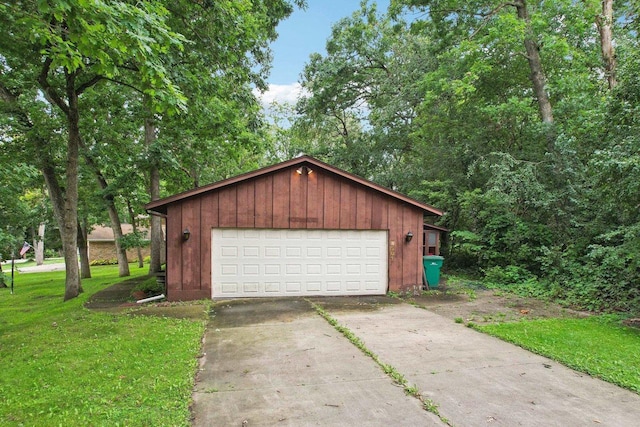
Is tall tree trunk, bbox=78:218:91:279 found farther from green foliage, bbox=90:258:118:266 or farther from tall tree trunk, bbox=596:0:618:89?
tall tree trunk, bbox=596:0:618:89

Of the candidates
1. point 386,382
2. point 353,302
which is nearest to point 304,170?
point 353,302

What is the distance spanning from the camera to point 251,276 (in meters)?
8.88

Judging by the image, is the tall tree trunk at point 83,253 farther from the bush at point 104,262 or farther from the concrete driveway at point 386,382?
the bush at point 104,262

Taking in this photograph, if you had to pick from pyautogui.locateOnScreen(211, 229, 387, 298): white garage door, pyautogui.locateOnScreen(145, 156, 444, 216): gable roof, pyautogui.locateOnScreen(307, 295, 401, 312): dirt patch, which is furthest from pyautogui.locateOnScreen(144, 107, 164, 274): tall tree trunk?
pyautogui.locateOnScreen(307, 295, 401, 312): dirt patch

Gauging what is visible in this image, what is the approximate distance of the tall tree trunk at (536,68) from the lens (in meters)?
11.1

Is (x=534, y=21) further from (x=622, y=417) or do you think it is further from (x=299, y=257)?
(x=622, y=417)

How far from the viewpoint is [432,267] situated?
10.2 m

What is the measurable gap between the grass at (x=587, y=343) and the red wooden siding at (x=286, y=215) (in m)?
3.85

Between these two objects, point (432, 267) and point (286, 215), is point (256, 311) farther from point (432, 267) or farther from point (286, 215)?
point (432, 267)

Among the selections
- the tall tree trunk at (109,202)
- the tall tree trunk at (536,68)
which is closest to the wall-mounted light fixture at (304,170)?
the tall tree trunk at (536,68)

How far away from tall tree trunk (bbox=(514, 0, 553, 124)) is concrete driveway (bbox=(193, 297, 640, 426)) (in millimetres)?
8662

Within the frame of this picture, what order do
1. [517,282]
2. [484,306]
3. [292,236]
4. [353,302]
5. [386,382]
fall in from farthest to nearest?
1. [517,282]
2. [292,236]
3. [353,302]
4. [484,306]
5. [386,382]

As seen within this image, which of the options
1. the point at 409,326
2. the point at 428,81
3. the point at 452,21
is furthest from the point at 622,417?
the point at 452,21

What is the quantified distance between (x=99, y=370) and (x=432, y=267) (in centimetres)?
841
